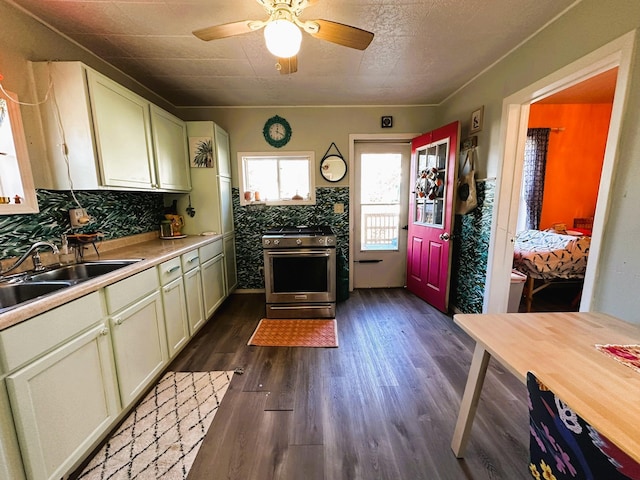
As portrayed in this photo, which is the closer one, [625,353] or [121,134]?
[625,353]

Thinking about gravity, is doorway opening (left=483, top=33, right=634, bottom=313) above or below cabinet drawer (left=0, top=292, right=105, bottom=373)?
above

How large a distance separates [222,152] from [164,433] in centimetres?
272

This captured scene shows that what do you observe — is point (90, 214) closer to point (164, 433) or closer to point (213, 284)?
point (213, 284)

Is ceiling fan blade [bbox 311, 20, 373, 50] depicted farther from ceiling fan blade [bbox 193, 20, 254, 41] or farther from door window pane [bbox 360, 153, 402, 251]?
door window pane [bbox 360, 153, 402, 251]

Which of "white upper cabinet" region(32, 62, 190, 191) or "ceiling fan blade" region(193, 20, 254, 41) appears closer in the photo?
"ceiling fan blade" region(193, 20, 254, 41)

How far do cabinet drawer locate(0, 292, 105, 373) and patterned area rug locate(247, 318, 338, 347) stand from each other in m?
1.34

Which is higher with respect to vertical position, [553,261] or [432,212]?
[432,212]

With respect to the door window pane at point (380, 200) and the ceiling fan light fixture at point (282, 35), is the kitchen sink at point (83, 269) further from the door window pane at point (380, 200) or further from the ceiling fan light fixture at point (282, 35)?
the door window pane at point (380, 200)

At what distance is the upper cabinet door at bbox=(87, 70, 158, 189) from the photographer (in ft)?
5.69

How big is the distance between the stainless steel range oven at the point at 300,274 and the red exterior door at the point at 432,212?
3.88ft

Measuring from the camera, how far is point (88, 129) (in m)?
1.68

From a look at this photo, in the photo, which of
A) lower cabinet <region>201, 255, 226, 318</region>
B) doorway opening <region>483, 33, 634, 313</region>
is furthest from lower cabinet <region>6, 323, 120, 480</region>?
doorway opening <region>483, 33, 634, 313</region>

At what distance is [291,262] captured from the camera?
2785 mm

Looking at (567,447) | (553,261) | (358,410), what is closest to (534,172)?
(553,261)
